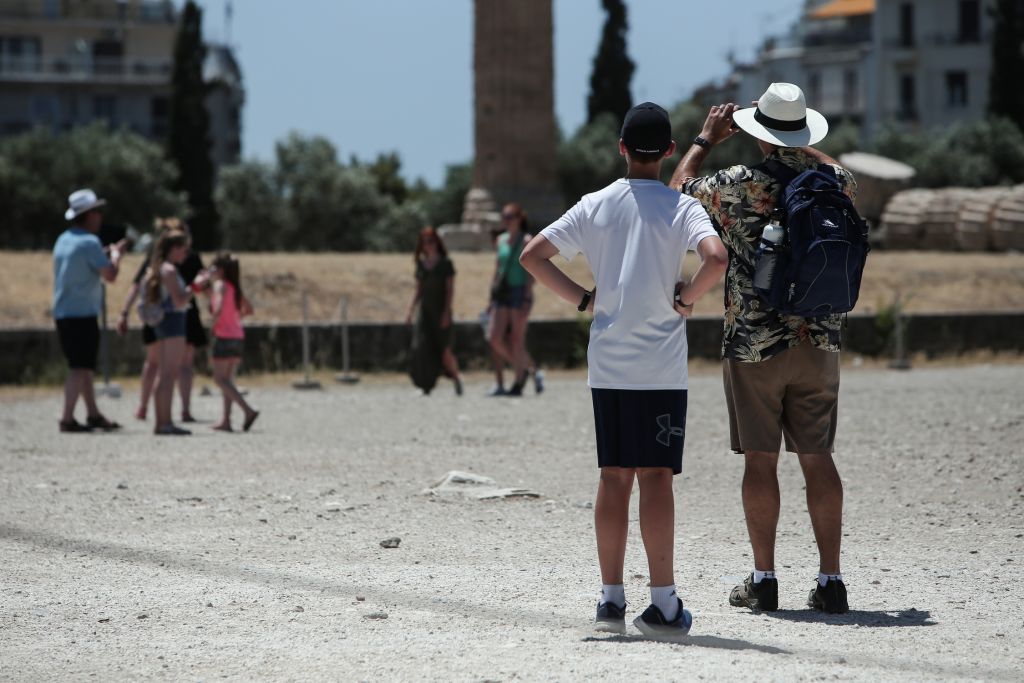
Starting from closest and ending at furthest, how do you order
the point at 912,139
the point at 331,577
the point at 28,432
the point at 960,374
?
1. the point at 331,577
2. the point at 28,432
3. the point at 960,374
4. the point at 912,139

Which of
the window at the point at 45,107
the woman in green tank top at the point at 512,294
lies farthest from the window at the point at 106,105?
the woman in green tank top at the point at 512,294

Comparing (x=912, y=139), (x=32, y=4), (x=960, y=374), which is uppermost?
(x=32, y=4)

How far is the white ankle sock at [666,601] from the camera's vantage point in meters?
5.65

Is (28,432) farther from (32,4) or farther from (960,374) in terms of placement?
(32,4)

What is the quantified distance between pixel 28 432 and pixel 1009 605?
9.85 metres

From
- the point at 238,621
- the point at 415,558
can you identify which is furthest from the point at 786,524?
the point at 238,621

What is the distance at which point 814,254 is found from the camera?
5906 millimetres

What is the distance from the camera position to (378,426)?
14109mm

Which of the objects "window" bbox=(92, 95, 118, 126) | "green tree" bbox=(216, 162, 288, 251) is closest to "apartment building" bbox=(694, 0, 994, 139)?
"green tree" bbox=(216, 162, 288, 251)

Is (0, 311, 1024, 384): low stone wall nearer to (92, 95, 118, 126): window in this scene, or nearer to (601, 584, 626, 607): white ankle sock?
(601, 584, 626, 607): white ankle sock

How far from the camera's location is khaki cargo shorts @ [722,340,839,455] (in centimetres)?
613

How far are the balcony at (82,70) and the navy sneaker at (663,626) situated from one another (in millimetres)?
78732

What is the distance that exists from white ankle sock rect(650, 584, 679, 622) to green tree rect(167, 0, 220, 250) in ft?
187

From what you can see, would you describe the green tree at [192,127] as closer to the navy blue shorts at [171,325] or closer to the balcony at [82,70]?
the balcony at [82,70]
